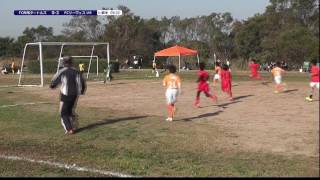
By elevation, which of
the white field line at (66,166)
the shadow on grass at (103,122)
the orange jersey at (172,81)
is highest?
the orange jersey at (172,81)

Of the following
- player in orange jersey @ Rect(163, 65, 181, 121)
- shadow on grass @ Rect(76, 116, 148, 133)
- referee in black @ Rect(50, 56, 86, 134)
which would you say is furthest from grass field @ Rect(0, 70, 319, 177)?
player in orange jersey @ Rect(163, 65, 181, 121)

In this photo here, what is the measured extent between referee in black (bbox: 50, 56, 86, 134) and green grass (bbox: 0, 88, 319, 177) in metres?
0.31

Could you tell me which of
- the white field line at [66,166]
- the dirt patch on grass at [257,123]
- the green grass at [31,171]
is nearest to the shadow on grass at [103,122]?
the dirt patch on grass at [257,123]

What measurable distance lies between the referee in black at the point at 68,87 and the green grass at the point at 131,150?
1.00 feet

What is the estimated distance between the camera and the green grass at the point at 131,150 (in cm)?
719

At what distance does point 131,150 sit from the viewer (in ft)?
30.6

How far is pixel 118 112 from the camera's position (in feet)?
51.1

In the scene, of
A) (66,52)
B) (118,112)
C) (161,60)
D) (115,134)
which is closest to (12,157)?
(115,134)

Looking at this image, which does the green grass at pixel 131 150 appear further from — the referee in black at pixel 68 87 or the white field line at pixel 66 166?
the referee in black at pixel 68 87

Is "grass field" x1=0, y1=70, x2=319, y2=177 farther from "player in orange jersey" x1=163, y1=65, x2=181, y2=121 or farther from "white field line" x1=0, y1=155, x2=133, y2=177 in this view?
"player in orange jersey" x1=163, y1=65, x2=181, y2=121

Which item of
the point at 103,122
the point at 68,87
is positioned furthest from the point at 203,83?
the point at 68,87

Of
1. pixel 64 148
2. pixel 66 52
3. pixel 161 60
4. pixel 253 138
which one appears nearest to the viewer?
pixel 253 138

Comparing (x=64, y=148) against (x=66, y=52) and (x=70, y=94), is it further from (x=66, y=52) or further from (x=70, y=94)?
(x=66, y=52)

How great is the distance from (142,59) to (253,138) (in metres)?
54.5
